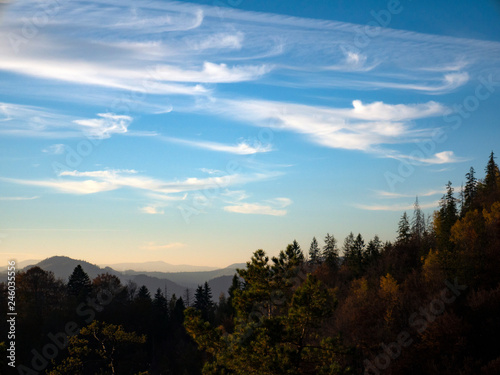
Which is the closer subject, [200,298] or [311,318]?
[311,318]

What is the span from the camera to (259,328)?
19031 mm

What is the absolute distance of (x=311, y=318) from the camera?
744 inches

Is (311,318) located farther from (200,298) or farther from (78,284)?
(200,298)

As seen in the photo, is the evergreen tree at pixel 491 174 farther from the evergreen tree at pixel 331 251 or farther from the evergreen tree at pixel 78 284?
the evergreen tree at pixel 78 284

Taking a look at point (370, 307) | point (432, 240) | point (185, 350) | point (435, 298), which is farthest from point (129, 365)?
point (432, 240)

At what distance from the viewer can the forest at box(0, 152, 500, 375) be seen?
62.9 feet

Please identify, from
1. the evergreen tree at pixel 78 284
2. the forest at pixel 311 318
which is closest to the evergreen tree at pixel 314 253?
the forest at pixel 311 318

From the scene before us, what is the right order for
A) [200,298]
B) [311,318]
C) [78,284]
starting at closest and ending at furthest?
1. [311,318]
2. [78,284]
3. [200,298]

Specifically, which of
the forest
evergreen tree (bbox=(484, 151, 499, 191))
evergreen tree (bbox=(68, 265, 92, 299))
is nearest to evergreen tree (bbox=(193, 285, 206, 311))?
the forest

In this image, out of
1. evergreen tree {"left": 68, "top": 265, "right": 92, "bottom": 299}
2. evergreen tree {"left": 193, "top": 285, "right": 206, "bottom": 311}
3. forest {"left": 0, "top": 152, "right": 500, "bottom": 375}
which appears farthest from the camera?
evergreen tree {"left": 193, "top": 285, "right": 206, "bottom": 311}

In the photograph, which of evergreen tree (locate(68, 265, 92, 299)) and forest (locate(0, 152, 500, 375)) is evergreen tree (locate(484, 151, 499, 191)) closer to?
forest (locate(0, 152, 500, 375))

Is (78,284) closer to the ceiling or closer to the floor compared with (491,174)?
closer to the floor

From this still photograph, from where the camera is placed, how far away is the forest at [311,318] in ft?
62.9

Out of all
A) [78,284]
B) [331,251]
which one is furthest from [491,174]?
[78,284]
